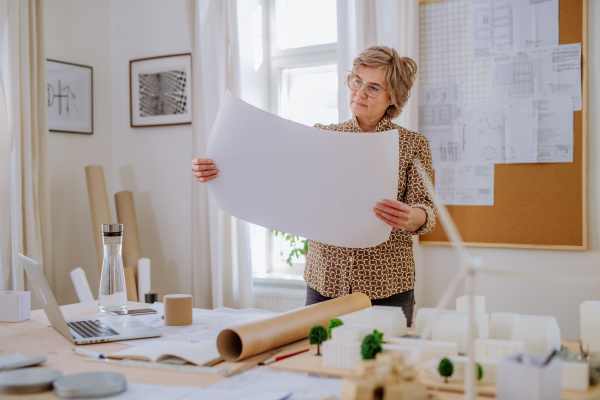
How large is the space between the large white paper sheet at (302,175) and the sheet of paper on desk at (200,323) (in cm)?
31

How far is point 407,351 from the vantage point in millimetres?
1016

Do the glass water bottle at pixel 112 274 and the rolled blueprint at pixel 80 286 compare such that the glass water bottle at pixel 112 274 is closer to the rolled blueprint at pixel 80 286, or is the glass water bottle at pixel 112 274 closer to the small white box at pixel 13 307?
the small white box at pixel 13 307

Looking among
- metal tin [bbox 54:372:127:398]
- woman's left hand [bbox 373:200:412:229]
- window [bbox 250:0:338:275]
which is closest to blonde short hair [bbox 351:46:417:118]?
woman's left hand [bbox 373:200:412:229]

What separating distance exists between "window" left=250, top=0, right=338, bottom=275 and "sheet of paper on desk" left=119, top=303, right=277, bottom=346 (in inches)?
61.7

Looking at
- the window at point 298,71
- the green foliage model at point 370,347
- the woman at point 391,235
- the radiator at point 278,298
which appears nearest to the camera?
the green foliage model at point 370,347

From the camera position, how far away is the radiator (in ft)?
10.1

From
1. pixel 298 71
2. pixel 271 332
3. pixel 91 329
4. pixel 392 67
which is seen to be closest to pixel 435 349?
pixel 271 332

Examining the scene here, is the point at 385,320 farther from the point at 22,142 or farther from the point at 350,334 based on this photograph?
the point at 22,142

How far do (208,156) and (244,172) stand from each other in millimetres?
121

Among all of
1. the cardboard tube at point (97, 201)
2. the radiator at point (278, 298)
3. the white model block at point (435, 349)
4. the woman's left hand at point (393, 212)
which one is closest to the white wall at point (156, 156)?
the cardboard tube at point (97, 201)

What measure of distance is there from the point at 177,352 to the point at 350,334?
0.38m

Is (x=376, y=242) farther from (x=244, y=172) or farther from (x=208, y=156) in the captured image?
(x=208, y=156)

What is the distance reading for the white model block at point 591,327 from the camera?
1111 mm

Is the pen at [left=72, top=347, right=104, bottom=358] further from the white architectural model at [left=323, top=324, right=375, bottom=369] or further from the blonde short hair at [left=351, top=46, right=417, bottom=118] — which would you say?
the blonde short hair at [left=351, top=46, right=417, bottom=118]
